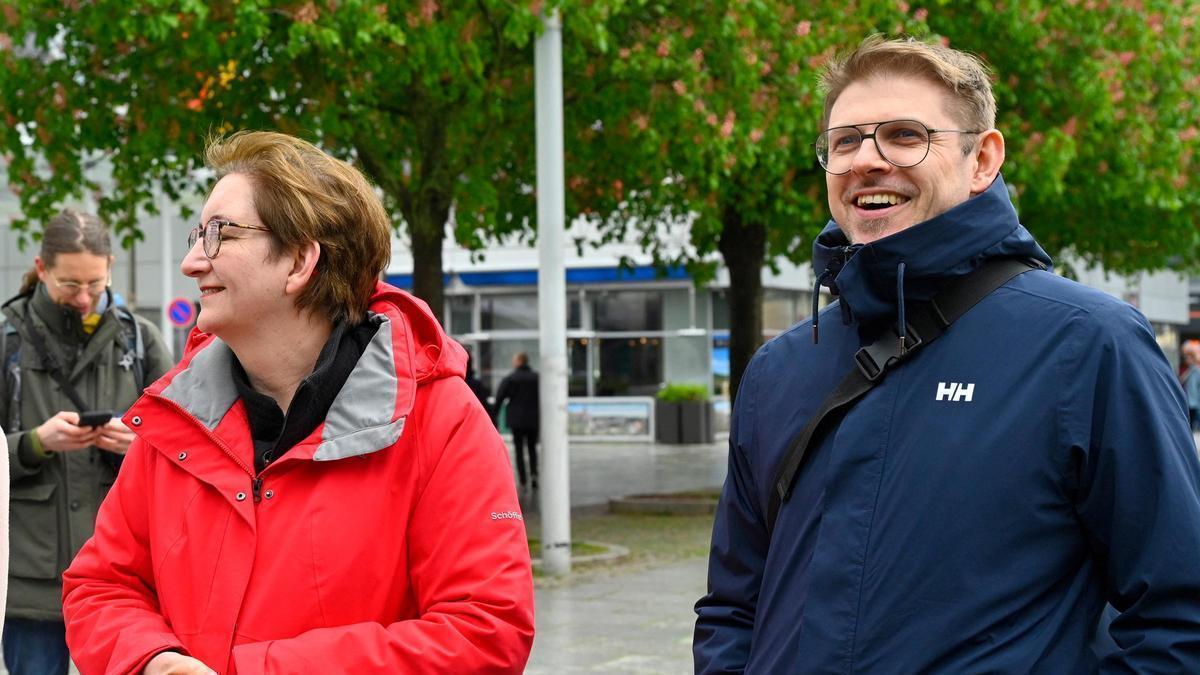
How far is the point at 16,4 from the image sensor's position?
11086 millimetres

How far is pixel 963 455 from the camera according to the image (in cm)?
241

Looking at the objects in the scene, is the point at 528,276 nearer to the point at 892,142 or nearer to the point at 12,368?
the point at 12,368

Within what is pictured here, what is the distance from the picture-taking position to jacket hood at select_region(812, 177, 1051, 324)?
99.5 inches

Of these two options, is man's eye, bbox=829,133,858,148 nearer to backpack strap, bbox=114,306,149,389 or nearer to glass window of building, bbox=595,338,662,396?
backpack strap, bbox=114,306,149,389

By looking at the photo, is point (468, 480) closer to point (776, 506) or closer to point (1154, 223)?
point (776, 506)

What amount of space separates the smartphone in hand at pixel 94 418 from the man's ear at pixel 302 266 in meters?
1.88

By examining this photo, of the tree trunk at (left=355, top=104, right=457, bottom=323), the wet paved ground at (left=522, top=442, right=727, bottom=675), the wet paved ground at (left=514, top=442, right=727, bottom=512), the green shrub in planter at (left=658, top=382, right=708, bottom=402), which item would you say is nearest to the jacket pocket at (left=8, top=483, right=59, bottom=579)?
the wet paved ground at (left=522, top=442, right=727, bottom=675)

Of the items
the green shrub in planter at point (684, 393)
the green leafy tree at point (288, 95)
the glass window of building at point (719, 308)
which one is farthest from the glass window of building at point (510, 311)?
the green leafy tree at point (288, 95)

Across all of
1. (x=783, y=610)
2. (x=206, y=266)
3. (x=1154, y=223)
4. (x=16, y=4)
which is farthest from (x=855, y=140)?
(x=1154, y=223)

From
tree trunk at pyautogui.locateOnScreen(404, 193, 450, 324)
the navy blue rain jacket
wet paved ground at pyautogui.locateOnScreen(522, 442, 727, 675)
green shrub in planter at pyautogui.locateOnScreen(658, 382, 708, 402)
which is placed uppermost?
tree trunk at pyautogui.locateOnScreen(404, 193, 450, 324)

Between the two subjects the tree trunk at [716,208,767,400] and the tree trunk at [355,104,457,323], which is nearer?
the tree trunk at [355,104,457,323]

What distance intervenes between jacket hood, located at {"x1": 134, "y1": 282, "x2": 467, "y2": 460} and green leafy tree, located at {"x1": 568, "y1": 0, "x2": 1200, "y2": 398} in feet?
24.5

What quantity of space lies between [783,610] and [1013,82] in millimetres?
14499

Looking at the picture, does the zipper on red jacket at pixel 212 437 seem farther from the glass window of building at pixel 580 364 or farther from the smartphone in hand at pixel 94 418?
the glass window of building at pixel 580 364
